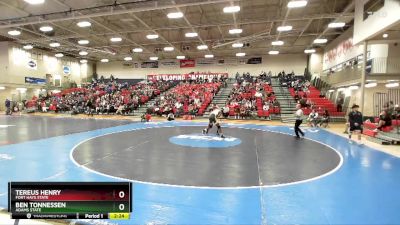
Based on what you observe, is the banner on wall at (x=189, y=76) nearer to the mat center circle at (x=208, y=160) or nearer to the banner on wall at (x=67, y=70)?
the banner on wall at (x=67, y=70)

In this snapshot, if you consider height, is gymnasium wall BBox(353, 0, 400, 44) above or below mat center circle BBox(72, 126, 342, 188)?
above

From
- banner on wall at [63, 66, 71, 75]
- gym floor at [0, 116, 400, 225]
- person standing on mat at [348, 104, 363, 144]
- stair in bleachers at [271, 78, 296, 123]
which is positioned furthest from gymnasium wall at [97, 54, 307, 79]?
gym floor at [0, 116, 400, 225]

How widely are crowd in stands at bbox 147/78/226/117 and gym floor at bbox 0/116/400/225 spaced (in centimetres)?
1129

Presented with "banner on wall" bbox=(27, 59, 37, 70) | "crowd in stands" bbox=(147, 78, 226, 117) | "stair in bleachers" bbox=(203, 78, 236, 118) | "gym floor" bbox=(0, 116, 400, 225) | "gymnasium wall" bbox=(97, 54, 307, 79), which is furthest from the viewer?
"gymnasium wall" bbox=(97, 54, 307, 79)

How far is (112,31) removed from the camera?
22.4m

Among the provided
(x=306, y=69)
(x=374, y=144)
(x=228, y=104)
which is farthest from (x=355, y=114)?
(x=306, y=69)

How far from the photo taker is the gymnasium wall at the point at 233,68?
33250mm

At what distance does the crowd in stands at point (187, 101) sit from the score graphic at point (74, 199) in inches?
691

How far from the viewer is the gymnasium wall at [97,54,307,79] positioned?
3325cm

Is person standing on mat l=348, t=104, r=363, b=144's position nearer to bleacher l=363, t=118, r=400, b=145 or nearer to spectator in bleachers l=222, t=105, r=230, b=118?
bleacher l=363, t=118, r=400, b=145

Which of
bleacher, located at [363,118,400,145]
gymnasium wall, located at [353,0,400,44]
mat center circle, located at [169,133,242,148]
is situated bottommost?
mat center circle, located at [169,133,242,148]

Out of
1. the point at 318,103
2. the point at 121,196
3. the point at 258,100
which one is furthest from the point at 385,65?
the point at 121,196

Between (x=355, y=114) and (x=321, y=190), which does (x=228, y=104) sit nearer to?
(x=355, y=114)

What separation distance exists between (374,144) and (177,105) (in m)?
15.8
